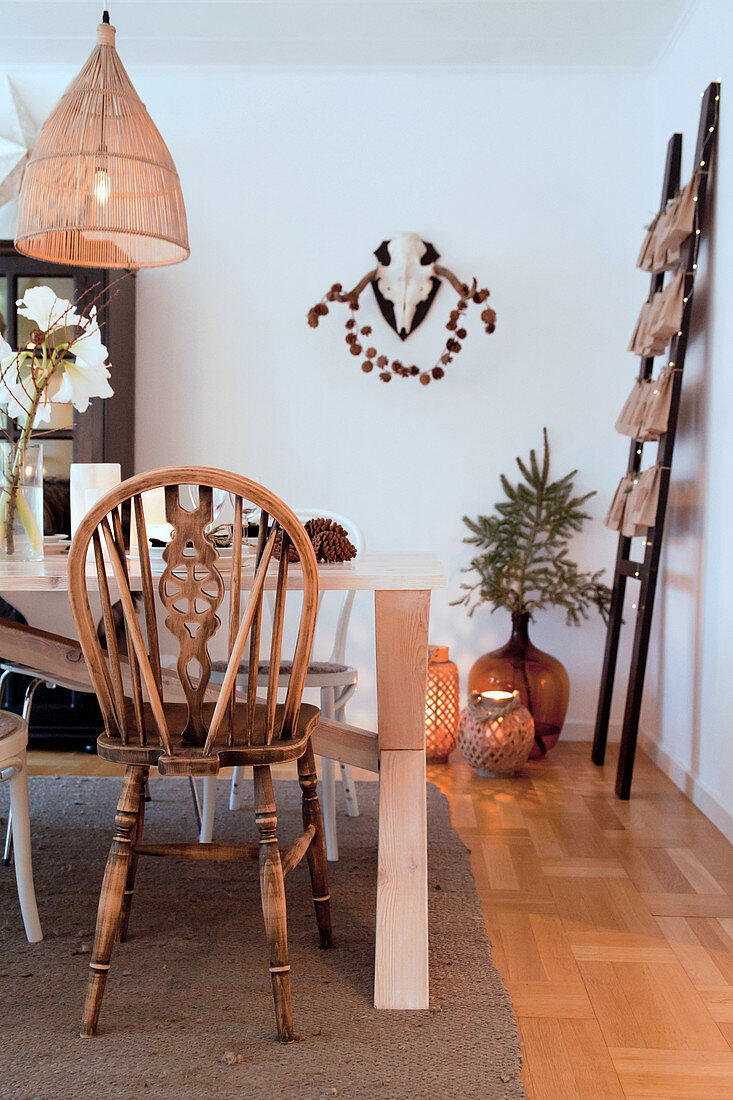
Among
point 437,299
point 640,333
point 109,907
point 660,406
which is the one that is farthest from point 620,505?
point 109,907

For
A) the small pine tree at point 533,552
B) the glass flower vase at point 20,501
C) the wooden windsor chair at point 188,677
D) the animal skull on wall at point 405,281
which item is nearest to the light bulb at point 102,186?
the glass flower vase at point 20,501

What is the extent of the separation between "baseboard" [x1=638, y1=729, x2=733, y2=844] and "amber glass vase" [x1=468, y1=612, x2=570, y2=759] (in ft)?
1.12

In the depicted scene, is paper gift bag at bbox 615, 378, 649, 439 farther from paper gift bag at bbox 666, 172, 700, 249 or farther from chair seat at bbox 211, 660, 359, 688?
chair seat at bbox 211, 660, 359, 688

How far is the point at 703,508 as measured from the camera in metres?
3.01

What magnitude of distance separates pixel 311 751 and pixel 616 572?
1839 mm

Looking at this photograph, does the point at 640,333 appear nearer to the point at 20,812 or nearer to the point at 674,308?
the point at 674,308

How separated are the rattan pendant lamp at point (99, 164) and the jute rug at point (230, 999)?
141 centimetres

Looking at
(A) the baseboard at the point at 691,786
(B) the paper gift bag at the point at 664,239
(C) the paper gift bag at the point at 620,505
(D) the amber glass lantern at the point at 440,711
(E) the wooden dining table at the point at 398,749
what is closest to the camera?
(E) the wooden dining table at the point at 398,749

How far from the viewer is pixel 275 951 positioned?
1566 millimetres

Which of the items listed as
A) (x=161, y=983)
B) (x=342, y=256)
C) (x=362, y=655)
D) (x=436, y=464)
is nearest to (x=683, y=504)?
(x=436, y=464)

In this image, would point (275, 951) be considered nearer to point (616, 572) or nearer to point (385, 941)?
point (385, 941)

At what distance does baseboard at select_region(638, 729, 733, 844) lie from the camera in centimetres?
268

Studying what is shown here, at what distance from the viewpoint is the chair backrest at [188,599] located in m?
1.48

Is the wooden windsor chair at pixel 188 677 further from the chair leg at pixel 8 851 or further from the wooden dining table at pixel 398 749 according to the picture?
the chair leg at pixel 8 851
